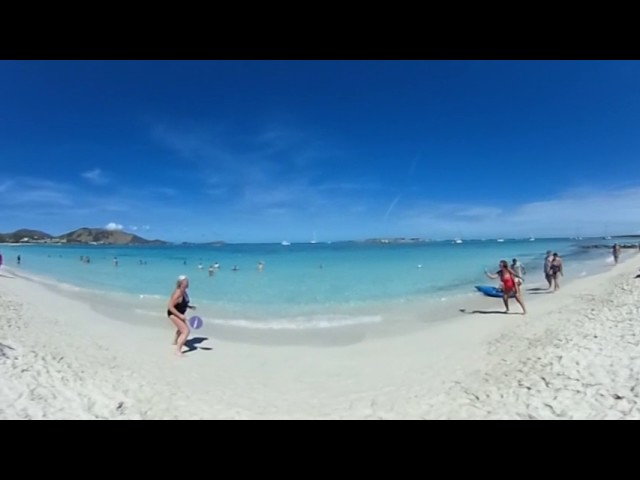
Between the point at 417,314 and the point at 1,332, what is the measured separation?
31.9ft

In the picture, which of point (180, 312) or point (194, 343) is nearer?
point (180, 312)

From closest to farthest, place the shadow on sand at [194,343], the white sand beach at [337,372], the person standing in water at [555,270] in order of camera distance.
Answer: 1. the white sand beach at [337,372]
2. the shadow on sand at [194,343]
3. the person standing in water at [555,270]

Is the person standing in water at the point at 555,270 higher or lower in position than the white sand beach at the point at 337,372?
higher

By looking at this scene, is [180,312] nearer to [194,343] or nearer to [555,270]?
[194,343]

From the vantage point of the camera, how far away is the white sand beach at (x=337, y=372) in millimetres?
3912

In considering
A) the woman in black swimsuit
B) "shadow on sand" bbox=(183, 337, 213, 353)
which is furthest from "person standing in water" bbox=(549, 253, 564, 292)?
the woman in black swimsuit

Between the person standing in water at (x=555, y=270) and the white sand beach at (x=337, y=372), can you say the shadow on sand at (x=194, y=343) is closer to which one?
the white sand beach at (x=337, y=372)

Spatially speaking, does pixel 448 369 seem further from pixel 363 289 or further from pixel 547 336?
pixel 363 289

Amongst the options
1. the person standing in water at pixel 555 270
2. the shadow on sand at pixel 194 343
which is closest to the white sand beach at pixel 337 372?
the shadow on sand at pixel 194 343

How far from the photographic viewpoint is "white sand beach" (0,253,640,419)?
391 centimetres

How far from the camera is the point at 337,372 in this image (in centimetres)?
535

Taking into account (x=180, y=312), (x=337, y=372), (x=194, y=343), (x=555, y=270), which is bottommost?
(x=337, y=372)

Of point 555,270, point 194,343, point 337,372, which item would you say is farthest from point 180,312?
point 555,270

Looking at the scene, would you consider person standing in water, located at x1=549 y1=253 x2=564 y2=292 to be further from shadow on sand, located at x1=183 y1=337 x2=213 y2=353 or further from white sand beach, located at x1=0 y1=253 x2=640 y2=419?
shadow on sand, located at x1=183 y1=337 x2=213 y2=353
